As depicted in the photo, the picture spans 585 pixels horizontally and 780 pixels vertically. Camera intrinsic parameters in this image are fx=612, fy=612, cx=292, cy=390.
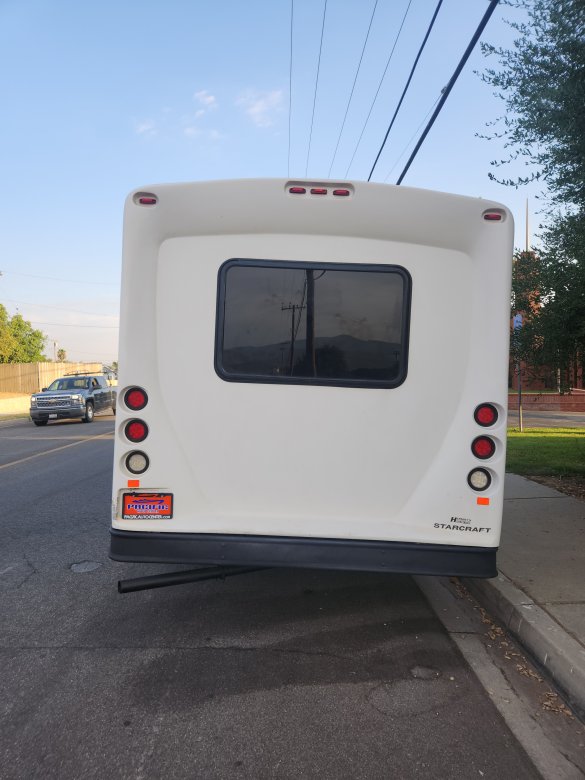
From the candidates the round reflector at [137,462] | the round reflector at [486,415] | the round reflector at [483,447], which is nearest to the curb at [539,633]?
the round reflector at [483,447]

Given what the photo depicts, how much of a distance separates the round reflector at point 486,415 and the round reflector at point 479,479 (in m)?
0.29

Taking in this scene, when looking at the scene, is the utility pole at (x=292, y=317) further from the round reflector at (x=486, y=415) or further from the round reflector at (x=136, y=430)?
the round reflector at (x=486, y=415)

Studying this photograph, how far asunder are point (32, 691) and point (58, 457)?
10.00 m

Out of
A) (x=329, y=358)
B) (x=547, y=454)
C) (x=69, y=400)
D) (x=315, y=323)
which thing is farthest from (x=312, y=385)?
(x=69, y=400)

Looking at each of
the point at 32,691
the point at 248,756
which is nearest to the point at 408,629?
the point at 248,756

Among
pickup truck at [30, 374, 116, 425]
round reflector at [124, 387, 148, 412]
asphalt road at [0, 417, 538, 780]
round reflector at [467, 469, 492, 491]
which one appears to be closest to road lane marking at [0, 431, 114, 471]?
pickup truck at [30, 374, 116, 425]

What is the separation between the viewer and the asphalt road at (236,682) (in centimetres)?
277

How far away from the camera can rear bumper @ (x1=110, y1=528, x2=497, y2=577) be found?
370 centimetres

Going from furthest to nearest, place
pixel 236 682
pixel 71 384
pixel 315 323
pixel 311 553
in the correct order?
pixel 71 384
pixel 315 323
pixel 311 553
pixel 236 682

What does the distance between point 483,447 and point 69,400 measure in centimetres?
2043

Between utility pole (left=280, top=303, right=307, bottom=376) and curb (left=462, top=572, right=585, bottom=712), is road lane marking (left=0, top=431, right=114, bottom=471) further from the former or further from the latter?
curb (left=462, top=572, right=585, bottom=712)

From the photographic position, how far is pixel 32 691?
333 cm

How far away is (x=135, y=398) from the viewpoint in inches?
149

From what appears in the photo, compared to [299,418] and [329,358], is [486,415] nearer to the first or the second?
[329,358]
